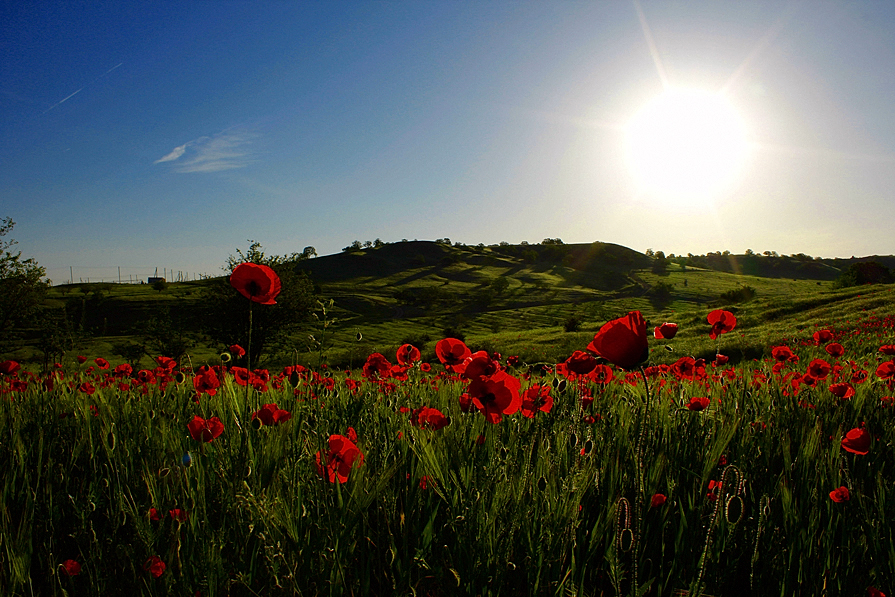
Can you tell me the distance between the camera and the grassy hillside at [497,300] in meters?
33.8

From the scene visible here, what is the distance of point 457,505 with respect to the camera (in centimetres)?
141

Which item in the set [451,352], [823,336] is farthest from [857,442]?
[823,336]

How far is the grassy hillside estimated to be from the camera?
33781 mm

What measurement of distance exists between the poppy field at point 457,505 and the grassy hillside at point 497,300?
831 inches

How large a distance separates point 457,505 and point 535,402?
0.88 metres

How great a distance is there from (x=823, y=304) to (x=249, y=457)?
4330 centimetres

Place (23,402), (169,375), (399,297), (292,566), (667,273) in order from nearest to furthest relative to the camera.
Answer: (292,566)
(23,402)
(169,375)
(399,297)
(667,273)

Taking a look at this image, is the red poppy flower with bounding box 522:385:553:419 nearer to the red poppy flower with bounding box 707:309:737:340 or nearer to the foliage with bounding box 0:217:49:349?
the red poppy flower with bounding box 707:309:737:340

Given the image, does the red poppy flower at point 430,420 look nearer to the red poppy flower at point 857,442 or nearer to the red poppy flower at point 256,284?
the red poppy flower at point 256,284

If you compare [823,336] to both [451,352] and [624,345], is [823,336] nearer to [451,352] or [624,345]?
[451,352]

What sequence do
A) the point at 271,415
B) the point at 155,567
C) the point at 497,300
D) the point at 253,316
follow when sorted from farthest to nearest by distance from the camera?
the point at 497,300 < the point at 253,316 < the point at 271,415 < the point at 155,567

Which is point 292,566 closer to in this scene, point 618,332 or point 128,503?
→ point 128,503

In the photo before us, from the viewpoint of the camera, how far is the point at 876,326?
55.0 feet

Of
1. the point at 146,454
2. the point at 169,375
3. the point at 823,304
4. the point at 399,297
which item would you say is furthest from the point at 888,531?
the point at 399,297
